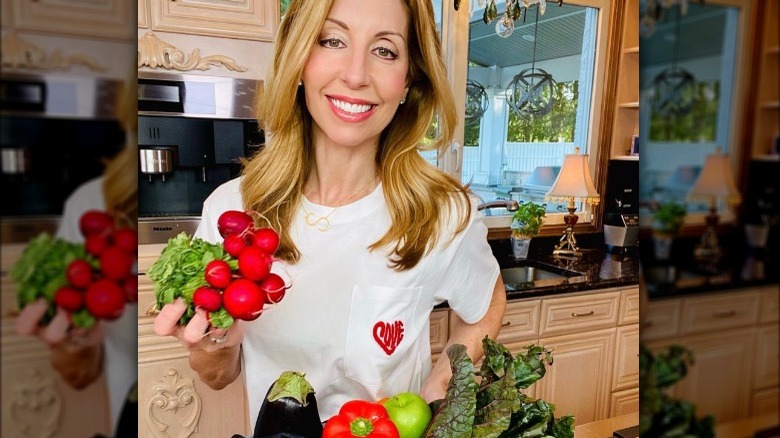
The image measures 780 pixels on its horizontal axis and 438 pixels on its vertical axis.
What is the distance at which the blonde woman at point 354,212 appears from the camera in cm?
104

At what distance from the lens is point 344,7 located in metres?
1.02

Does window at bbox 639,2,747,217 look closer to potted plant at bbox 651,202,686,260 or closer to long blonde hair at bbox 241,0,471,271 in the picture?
potted plant at bbox 651,202,686,260

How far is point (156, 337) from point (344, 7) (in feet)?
2.30

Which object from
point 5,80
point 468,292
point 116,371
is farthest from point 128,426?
point 468,292

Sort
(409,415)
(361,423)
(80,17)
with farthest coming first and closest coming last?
(409,415)
(361,423)
(80,17)

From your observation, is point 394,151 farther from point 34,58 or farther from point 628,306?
point 34,58

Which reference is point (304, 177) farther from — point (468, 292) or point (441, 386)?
point (441, 386)

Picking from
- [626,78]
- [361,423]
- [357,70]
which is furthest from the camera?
[626,78]

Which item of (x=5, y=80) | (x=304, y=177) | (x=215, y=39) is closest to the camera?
(x=5, y=80)

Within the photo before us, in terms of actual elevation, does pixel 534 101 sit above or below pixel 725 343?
above

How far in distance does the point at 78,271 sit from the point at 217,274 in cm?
64

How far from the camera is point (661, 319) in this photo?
1.01 ft

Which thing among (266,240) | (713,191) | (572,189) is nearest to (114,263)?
(713,191)

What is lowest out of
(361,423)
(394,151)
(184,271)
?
(361,423)
